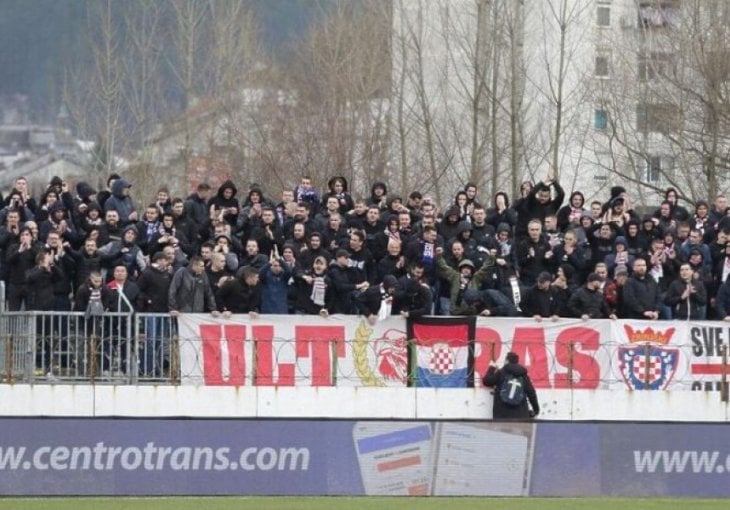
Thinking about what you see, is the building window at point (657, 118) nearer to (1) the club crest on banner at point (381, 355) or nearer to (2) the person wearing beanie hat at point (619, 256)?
(2) the person wearing beanie hat at point (619, 256)

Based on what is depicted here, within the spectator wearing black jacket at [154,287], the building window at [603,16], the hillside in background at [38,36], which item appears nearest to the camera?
the spectator wearing black jacket at [154,287]

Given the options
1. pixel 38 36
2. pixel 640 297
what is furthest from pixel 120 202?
pixel 38 36

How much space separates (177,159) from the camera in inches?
2510

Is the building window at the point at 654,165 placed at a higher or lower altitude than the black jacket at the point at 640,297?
higher

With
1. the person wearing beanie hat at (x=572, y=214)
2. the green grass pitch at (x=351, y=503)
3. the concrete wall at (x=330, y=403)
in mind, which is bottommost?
the green grass pitch at (x=351, y=503)

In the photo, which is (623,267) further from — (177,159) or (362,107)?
(177,159)

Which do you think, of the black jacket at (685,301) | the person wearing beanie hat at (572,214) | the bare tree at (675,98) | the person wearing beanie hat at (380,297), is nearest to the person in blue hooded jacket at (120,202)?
the person wearing beanie hat at (380,297)

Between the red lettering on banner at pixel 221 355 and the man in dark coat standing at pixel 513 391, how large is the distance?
3.81 metres

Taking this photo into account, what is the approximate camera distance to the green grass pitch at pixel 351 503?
63.7 ft

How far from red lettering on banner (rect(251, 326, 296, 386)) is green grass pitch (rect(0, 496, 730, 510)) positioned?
11.7 ft

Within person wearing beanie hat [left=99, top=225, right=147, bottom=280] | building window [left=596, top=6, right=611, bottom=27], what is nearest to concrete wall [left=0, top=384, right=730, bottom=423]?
person wearing beanie hat [left=99, top=225, right=147, bottom=280]

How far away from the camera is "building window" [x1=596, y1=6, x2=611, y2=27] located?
49219mm

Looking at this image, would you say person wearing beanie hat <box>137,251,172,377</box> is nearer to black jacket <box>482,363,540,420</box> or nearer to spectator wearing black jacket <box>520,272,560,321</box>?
black jacket <box>482,363,540,420</box>

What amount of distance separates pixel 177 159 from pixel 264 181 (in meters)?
15.8
